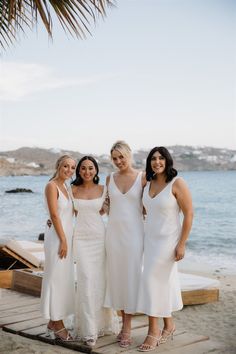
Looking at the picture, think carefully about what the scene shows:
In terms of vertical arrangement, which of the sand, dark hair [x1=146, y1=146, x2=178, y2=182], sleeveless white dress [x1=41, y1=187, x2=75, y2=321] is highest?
dark hair [x1=146, y1=146, x2=178, y2=182]

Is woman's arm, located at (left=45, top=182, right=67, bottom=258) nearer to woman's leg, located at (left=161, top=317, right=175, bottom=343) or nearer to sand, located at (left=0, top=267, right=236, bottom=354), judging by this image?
sand, located at (left=0, top=267, right=236, bottom=354)

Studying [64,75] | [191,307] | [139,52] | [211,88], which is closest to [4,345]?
→ [191,307]

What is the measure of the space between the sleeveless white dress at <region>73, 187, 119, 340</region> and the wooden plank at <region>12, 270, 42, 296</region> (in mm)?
2157

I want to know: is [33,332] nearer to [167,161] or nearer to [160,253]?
[160,253]

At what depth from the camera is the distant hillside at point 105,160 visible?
7450cm

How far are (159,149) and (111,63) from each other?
42.3 meters

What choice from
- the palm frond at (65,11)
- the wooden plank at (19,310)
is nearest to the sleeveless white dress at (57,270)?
the wooden plank at (19,310)

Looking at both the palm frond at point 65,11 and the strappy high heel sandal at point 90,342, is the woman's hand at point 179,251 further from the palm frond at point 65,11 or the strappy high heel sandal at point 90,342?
the palm frond at point 65,11

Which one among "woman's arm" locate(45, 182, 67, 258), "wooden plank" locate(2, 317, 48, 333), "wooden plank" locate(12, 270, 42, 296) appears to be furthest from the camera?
"wooden plank" locate(12, 270, 42, 296)

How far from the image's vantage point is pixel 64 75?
5525 centimetres

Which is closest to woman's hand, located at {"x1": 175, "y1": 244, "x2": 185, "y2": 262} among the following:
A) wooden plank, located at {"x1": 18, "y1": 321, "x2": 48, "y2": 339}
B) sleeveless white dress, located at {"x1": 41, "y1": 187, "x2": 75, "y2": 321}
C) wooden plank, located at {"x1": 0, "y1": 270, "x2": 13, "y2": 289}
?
sleeveless white dress, located at {"x1": 41, "y1": 187, "x2": 75, "y2": 321}

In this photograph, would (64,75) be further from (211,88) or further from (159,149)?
(159,149)

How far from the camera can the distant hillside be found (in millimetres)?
74500

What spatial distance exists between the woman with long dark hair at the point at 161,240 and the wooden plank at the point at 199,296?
8.59 ft
